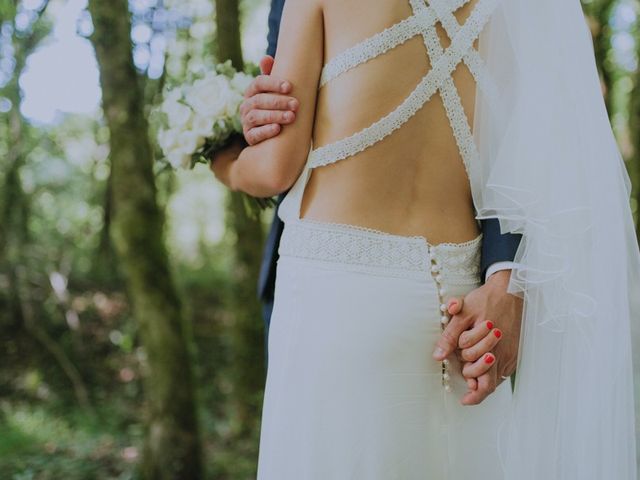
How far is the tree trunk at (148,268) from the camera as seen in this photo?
12.4 ft

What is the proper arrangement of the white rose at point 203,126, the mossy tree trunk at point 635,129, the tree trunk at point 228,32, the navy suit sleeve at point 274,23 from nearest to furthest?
the navy suit sleeve at point 274,23 → the white rose at point 203,126 → the tree trunk at point 228,32 → the mossy tree trunk at point 635,129

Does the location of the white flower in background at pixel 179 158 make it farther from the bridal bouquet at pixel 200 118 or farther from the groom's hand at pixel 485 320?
the groom's hand at pixel 485 320

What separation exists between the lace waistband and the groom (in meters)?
0.09

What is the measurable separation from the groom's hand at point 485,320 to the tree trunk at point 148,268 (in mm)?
2628

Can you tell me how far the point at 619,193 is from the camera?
1670mm

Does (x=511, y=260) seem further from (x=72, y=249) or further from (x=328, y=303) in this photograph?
(x=72, y=249)

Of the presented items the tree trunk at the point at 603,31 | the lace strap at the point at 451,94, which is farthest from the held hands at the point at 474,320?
the tree trunk at the point at 603,31

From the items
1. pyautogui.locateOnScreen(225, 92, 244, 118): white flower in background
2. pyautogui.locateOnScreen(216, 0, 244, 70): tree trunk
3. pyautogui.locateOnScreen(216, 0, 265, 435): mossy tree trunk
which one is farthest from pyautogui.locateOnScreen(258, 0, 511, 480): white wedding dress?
pyautogui.locateOnScreen(216, 0, 265, 435): mossy tree trunk

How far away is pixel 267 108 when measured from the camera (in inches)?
Answer: 67.9

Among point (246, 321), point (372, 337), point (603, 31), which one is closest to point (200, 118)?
point (372, 337)

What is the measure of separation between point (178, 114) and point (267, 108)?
576mm

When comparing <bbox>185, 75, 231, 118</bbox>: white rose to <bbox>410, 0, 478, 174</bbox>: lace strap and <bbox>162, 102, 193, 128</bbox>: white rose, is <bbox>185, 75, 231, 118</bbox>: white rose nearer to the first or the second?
<bbox>162, 102, 193, 128</bbox>: white rose

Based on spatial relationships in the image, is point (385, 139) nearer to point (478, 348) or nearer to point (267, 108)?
point (267, 108)

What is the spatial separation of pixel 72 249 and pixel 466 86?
7.70 m
